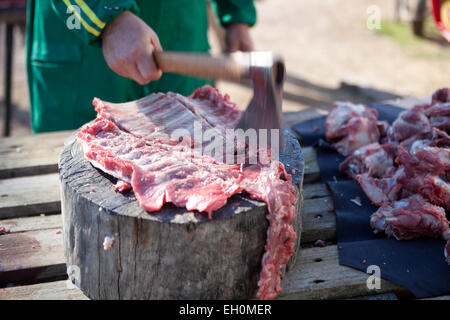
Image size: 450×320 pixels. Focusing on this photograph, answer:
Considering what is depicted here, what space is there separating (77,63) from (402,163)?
233cm

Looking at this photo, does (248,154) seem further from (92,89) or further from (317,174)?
(92,89)

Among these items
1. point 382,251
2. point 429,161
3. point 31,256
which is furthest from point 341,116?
point 31,256

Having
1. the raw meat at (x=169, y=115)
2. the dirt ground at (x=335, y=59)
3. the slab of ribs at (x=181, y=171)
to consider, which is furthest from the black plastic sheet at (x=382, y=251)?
the dirt ground at (x=335, y=59)

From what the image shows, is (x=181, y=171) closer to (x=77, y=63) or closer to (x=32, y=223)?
(x=32, y=223)

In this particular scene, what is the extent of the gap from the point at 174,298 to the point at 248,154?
0.81 metres

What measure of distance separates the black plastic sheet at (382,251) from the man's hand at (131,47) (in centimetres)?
142

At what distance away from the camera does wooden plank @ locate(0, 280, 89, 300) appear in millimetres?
2299

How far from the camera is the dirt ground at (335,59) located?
712 cm

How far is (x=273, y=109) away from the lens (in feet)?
7.31

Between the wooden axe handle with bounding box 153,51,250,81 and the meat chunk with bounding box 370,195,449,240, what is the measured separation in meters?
A: 1.21

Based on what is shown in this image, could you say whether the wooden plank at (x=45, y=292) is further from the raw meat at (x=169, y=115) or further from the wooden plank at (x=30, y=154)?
the wooden plank at (x=30, y=154)

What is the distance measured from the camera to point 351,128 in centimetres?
350
